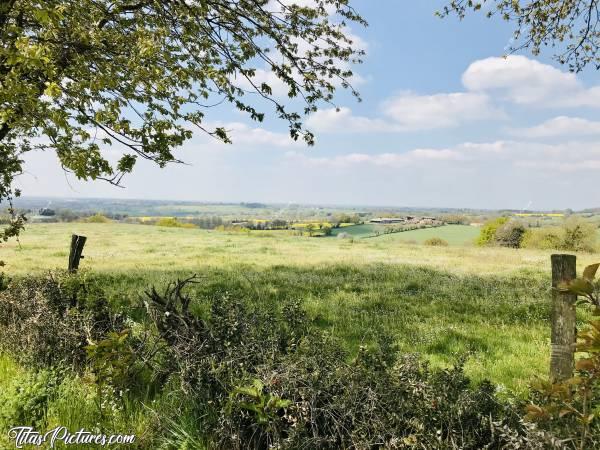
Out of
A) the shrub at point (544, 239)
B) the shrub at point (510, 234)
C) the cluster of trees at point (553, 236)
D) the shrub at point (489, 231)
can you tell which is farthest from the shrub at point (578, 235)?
the shrub at point (489, 231)

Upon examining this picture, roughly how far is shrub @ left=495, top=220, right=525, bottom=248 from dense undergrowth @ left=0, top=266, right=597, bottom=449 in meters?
56.1

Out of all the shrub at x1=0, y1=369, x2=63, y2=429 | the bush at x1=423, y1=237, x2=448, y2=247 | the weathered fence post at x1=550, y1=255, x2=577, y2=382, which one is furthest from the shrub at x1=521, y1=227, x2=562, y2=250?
the shrub at x1=0, y1=369, x2=63, y2=429

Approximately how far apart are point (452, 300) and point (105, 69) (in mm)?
11071

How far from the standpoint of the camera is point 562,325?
4344 mm

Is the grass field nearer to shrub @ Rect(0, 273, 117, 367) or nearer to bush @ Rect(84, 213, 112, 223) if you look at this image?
shrub @ Rect(0, 273, 117, 367)

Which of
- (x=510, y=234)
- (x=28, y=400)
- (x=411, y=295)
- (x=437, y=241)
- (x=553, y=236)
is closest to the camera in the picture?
(x=28, y=400)

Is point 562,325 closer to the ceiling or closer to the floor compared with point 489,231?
closer to the ceiling

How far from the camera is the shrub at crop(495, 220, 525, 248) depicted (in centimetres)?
5478

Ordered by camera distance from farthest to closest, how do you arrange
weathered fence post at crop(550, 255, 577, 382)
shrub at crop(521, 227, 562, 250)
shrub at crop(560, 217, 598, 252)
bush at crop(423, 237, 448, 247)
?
bush at crop(423, 237, 448, 247) → shrub at crop(521, 227, 562, 250) → shrub at crop(560, 217, 598, 252) → weathered fence post at crop(550, 255, 577, 382)

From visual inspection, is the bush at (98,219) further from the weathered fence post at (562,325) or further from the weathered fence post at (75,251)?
the weathered fence post at (562,325)

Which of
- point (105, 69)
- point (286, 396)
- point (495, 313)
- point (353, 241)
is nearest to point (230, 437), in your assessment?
point (286, 396)

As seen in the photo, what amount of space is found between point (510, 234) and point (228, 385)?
5959cm

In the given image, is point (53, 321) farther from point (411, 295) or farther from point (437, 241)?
point (437, 241)

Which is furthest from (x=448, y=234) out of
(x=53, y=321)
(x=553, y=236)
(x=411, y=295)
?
(x=53, y=321)
